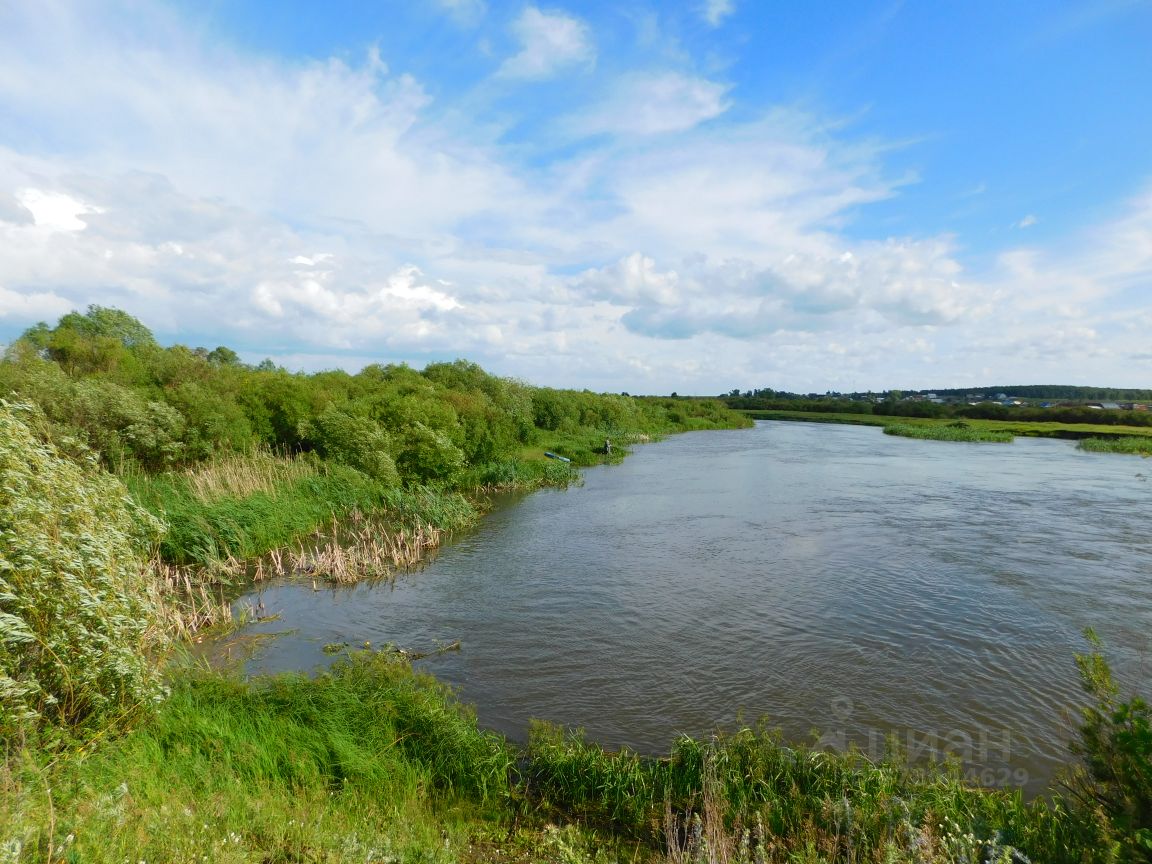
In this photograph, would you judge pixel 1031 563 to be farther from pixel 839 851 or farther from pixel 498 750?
pixel 498 750

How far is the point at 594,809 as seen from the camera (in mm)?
7391

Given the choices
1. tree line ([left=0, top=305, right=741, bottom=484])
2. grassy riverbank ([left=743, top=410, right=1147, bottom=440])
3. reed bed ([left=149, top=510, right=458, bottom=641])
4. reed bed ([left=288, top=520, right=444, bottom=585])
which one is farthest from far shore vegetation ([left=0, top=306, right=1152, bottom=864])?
grassy riverbank ([left=743, top=410, right=1147, bottom=440])

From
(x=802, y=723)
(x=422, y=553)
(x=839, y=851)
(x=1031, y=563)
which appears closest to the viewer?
(x=839, y=851)

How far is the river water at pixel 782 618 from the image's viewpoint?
984cm

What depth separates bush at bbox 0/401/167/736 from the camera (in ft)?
21.0

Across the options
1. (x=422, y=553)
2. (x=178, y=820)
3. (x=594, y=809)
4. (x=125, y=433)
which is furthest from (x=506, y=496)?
(x=178, y=820)

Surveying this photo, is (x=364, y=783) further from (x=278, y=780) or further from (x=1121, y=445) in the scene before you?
(x=1121, y=445)

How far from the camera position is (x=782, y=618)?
14.1m

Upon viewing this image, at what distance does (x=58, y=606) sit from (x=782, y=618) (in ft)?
42.7

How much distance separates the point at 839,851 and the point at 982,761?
4119 millimetres

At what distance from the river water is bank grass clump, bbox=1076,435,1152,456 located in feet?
106

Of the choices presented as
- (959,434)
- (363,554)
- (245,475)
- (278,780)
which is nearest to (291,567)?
(363,554)

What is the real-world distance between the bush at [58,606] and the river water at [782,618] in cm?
438

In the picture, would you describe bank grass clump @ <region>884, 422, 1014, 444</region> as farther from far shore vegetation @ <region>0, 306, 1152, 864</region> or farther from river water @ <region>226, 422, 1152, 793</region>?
far shore vegetation @ <region>0, 306, 1152, 864</region>
